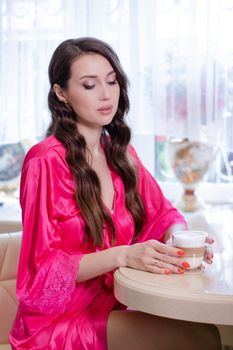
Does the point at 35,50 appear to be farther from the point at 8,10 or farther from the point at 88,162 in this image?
the point at 88,162

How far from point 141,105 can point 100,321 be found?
1.36 meters

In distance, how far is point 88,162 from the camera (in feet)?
5.94

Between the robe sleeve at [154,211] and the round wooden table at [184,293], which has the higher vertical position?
the robe sleeve at [154,211]

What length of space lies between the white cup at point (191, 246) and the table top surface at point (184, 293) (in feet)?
0.09

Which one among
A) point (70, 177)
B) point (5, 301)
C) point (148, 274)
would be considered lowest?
point (5, 301)

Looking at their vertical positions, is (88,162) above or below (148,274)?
above

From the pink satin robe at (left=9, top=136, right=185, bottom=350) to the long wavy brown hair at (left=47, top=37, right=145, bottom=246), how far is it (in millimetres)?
25

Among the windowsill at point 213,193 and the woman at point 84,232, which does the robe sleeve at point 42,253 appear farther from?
the windowsill at point 213,193

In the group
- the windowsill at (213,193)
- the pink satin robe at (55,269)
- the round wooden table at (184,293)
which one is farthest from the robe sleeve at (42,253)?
the windowsill at (213,193)

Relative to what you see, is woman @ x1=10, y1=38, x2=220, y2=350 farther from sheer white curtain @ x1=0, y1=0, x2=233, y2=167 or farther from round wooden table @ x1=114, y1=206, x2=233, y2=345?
sheer white curtain @ x1=0, y1=0, x2=233, y2=167

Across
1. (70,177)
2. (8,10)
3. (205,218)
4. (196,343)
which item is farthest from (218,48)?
(196,343)

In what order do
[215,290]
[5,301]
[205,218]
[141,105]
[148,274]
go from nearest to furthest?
[215,290]
[148,274]
[5,301]
[205,218]
[141,105]

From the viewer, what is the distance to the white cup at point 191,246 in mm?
1505

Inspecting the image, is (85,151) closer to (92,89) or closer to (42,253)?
(92,89)
